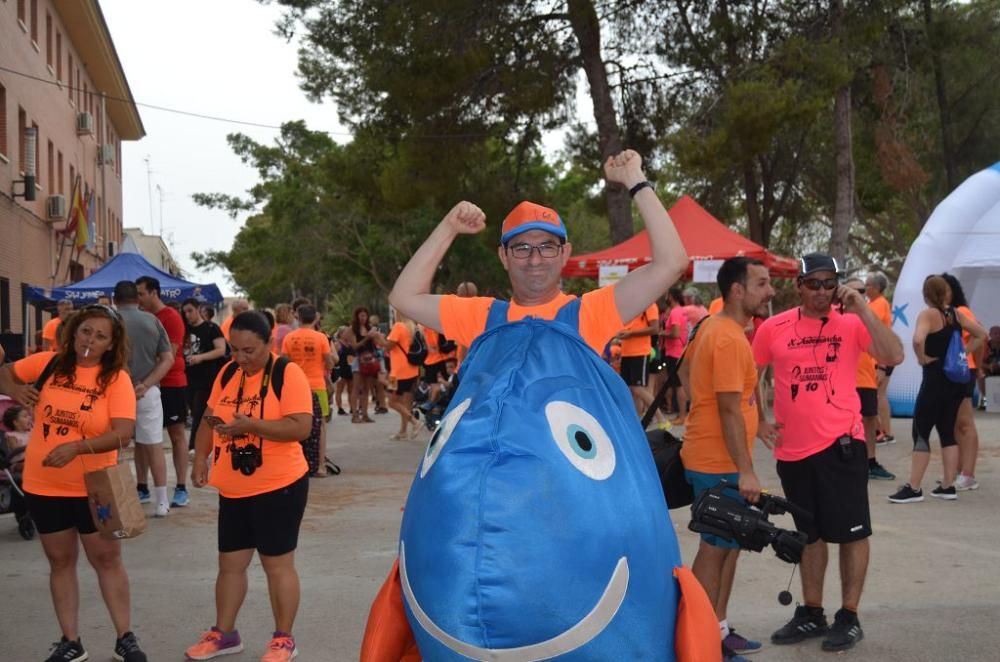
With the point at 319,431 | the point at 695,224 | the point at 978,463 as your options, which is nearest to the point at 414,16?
the point at 695,224

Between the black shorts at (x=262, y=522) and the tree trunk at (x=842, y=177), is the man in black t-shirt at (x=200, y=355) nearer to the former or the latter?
the black shorts at (x=262, y=522)

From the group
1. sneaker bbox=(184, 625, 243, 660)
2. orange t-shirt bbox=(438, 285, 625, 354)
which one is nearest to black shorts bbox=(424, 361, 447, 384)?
sneaker bbox=(184, 625, 243, 660)

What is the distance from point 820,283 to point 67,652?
4098 millimetres

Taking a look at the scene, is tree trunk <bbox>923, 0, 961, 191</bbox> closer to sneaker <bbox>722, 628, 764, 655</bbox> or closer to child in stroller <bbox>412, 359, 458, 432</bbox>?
child in stroller <bbox>412, 359, 458, 432</bbox>

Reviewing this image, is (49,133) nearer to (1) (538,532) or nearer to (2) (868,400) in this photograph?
(2) (868,400)

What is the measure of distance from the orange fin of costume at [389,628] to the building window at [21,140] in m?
Answer: 21.8

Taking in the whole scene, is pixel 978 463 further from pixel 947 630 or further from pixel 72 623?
pixel 72 623

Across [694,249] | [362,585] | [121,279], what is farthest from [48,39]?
[362,585]

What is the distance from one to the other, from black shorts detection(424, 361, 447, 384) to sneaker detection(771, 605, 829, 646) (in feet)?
34.8

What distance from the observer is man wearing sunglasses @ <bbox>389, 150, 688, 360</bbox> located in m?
3.56

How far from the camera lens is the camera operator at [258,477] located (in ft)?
18.0

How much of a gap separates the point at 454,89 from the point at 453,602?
18358mm

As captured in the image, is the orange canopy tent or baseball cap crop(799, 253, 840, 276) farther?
the orange canopy tent

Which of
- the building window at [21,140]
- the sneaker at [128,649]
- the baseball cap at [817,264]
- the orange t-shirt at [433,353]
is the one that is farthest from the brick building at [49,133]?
the baseball cap at [817,264]
